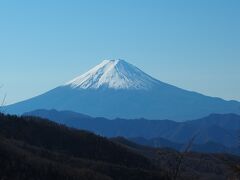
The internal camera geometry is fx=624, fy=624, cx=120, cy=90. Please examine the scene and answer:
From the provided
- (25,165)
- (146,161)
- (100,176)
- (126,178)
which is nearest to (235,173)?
(25,165)

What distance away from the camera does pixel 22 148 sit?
112ft

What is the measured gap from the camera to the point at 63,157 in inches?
1415

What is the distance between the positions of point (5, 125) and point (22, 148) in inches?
295

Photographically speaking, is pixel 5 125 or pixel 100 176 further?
pixel 5 125

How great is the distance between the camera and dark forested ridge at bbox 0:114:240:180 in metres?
27.9

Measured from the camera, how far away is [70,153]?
1618 inches

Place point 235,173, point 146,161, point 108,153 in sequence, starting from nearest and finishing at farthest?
1. point 235,173
2. point 108,153
3. point 146,161

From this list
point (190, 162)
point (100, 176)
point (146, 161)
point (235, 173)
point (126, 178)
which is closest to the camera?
point (235, 173)

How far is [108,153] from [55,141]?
413 cm

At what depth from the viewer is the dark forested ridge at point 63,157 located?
91.5ft

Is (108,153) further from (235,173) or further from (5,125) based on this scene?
(235,173)

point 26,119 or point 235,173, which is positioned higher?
point 26,119

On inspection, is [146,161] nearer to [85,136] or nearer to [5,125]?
[85,136]

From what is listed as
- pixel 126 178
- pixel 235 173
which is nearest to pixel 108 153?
pixel 126 178
